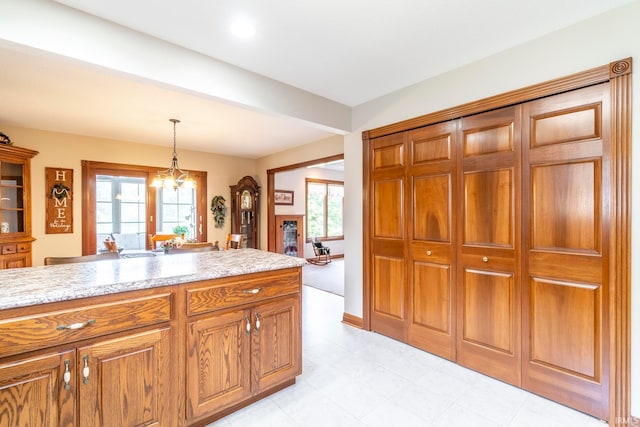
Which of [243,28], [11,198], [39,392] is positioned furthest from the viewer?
[11,198]

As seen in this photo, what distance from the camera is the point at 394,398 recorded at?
6.63 feet

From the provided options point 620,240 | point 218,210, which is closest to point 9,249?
point 218,210

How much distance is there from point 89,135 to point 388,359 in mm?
5446

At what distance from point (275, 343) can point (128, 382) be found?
856 mm

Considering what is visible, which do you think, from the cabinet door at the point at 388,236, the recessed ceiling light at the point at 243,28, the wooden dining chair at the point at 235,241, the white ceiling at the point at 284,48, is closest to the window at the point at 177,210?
the wooden dining chair at the point at 235,241

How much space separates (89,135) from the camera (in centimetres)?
463

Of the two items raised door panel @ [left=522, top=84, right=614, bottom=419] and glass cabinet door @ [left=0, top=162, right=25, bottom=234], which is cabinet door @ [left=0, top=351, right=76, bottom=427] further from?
glass cabinet door @ [left=0, top=162, right=25, bottom=234]

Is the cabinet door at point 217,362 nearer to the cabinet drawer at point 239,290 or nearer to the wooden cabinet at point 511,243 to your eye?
the cabinet drawer at point 239,290

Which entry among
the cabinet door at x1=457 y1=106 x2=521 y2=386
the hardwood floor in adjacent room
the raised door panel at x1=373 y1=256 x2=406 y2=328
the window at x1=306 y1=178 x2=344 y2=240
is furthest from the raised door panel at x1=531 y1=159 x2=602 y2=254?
the window at x1=306 y1=178 x2=344 y2=240

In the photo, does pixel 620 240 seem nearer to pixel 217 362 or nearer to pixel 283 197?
pixel 217 362

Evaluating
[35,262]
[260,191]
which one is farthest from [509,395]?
[35,262]

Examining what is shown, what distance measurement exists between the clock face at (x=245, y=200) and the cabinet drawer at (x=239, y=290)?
13.8ft

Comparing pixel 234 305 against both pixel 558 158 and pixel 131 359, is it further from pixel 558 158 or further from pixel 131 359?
pixel 558 158

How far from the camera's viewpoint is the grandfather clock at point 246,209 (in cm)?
600
